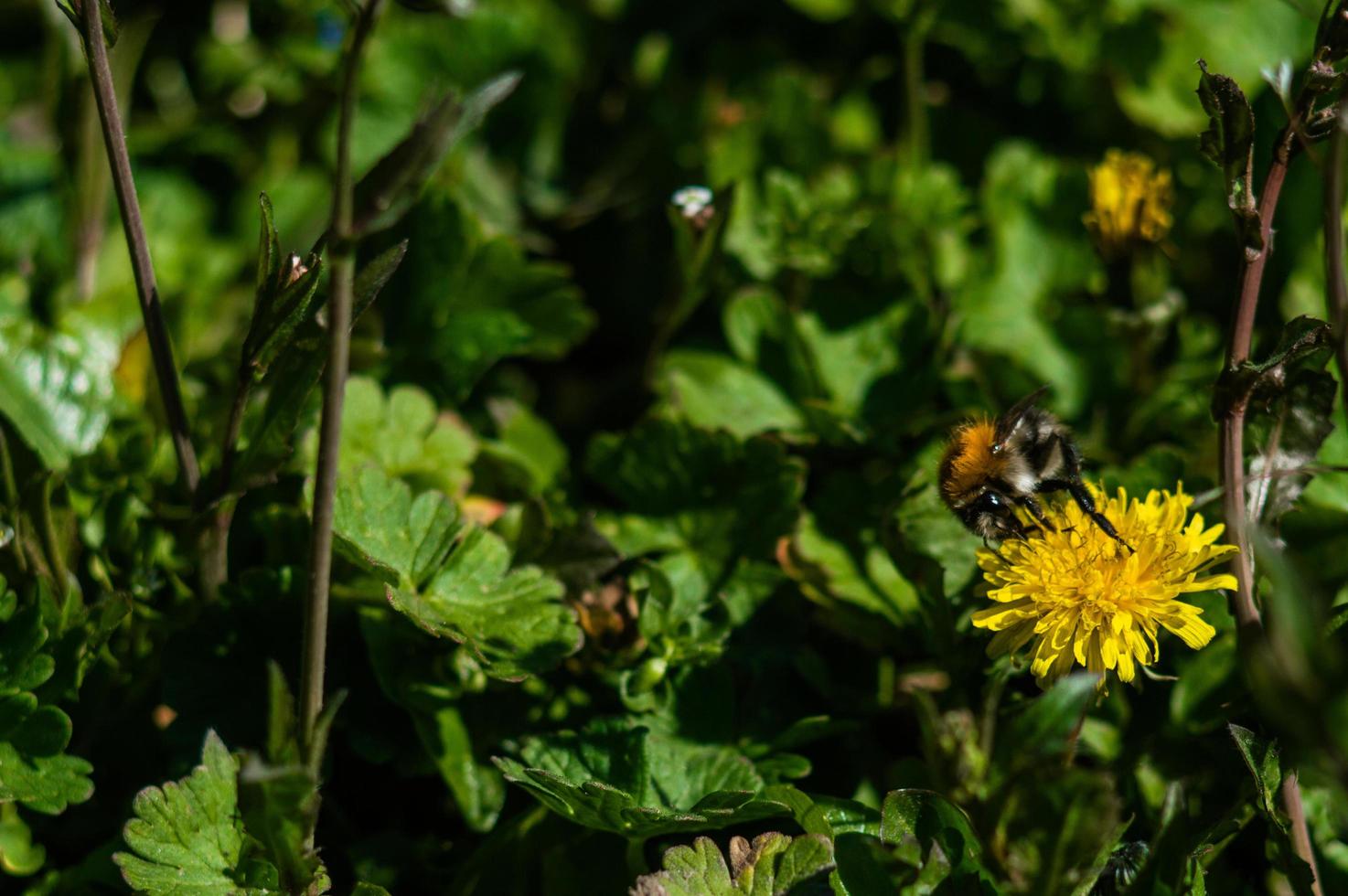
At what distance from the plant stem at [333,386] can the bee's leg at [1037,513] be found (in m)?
0.88

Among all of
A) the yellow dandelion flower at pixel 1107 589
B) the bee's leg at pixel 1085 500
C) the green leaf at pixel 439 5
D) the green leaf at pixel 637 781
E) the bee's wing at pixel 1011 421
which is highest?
the green leaf at pixel 439 5

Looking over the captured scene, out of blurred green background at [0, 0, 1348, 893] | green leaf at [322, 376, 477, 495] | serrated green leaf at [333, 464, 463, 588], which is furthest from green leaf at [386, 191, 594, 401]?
serrated green leaf at [333, 464, 463, 588]

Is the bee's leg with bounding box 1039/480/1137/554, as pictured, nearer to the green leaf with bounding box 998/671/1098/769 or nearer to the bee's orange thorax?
the bee's orange thorax

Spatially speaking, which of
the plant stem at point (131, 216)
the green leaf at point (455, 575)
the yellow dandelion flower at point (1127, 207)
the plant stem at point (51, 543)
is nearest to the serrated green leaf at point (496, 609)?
the green leaf at point (455, 575)

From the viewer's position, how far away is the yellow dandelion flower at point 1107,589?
1.49 m

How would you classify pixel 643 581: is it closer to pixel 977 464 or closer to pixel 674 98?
pixel 977 464

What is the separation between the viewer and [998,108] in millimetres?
2951

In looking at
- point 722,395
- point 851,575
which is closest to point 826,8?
point 722,395

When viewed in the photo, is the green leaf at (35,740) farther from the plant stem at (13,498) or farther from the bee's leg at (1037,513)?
the bee's leg at (1037,513)

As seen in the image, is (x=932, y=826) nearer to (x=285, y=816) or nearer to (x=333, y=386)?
(x=285, y=816)

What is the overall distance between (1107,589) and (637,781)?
666mm

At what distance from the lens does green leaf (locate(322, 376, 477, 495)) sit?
2045 millimetres

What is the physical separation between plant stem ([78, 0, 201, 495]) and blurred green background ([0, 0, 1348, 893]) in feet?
0.98

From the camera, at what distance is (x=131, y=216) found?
155cm
